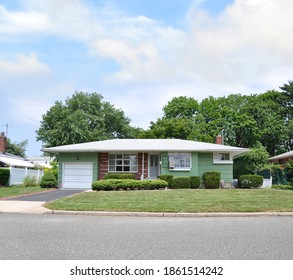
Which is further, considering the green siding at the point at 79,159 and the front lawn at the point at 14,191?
the green siding at the point at 79,159

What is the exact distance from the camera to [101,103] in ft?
181

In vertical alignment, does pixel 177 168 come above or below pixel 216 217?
above

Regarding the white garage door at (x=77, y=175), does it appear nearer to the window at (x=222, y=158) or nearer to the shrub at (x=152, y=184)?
the shrub at (x=152, y=184)

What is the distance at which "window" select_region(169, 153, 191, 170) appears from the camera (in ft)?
84.9

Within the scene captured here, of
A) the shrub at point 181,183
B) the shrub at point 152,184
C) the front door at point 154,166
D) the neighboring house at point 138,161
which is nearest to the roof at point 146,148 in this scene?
the neighboring house at point 138,161

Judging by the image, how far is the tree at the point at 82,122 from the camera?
48.1 m

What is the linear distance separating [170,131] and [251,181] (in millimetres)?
23575

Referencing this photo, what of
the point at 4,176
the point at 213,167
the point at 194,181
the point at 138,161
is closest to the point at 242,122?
the point at 213,167

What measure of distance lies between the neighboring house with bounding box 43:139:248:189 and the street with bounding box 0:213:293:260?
1385cm

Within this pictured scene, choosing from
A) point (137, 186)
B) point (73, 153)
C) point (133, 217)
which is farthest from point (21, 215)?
point (73, 153)

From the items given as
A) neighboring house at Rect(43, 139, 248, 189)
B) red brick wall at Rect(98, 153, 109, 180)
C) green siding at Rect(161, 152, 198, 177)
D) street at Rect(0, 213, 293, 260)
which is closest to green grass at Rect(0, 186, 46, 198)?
neighboring house at Rect(43, 139, 248, 189)

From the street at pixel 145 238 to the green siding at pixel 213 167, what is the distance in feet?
47.1
